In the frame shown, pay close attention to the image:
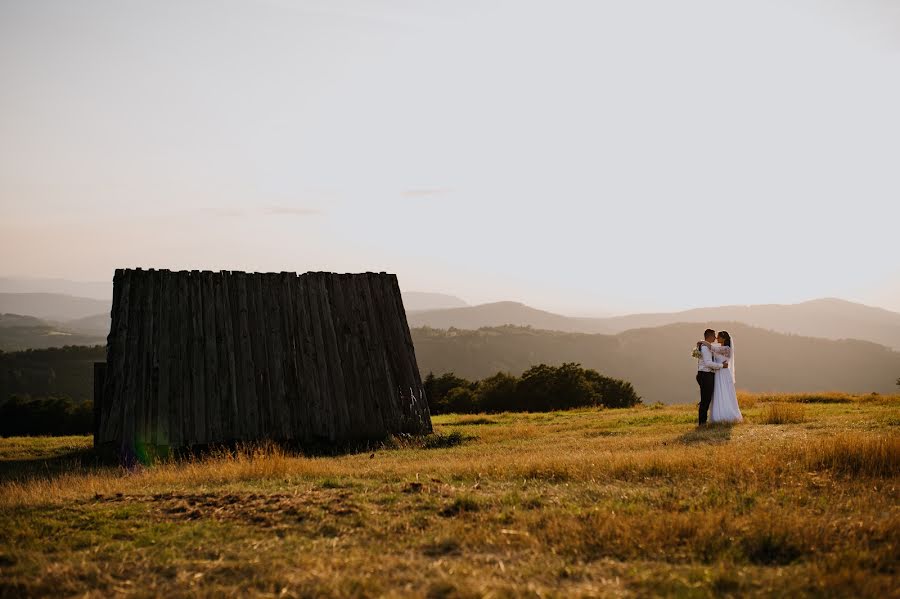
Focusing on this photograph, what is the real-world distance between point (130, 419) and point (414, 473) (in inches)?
306

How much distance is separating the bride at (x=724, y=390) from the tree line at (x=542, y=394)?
1340 centimetres

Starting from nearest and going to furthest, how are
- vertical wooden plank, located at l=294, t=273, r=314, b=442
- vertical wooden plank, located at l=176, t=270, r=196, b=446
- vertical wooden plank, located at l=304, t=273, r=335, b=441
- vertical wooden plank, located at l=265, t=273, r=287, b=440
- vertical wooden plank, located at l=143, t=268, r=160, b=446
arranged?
vertical wooden plank, located at l=143, t=268, r=160, b=446 → vertical wooden plank, located at l=176, t=270, r=196, b=446 → vertical wooden plank, located at l=265, t=273, r=287, b=440 → vertical wooden plank, located at l=294, t=273, r=314, b=442 → vertical wooden plank, located at l=304, t=273, r=335, b=441

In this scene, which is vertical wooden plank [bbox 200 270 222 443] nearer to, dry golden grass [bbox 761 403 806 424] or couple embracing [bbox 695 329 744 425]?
couple embracing [bbox 695 329 744 425]

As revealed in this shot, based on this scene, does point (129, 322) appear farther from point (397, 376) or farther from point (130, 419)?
point (397, 376)

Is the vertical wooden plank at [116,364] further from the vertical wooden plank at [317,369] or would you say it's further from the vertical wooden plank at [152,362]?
the vertical wooden plank at [317,369]

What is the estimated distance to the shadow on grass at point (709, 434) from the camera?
1373 cm

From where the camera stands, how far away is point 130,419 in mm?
15328

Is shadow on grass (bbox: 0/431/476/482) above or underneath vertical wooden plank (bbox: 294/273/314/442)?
underneath

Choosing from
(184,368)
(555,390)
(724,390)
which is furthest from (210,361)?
(555,390)

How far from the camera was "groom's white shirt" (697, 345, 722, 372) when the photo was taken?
56.4 ft

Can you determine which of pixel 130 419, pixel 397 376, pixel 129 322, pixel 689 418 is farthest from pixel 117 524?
pixel 689 418

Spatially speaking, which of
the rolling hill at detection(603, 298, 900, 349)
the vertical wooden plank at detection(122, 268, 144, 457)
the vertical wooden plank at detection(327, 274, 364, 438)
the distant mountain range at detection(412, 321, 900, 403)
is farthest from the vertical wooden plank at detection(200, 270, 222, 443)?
the rolling hill at detection(603, 298, 900, 349)

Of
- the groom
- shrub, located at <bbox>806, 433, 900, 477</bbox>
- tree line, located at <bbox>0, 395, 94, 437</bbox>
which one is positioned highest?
the groom

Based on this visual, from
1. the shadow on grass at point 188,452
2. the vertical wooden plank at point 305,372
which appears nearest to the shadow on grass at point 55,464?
the shadow on grass at point 188,452
